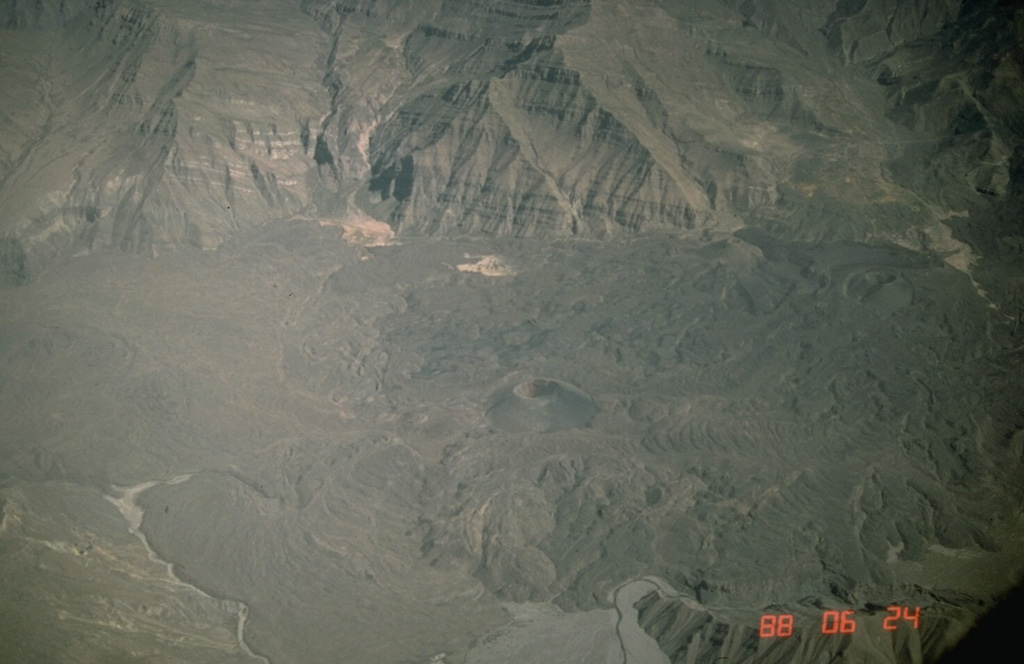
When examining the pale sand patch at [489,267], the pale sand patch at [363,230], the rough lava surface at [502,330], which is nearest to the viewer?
the rough lava surface at [502,330]

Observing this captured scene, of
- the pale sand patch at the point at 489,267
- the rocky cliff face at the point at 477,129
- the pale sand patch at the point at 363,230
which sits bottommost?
the pale sand patch at the point at 363,230

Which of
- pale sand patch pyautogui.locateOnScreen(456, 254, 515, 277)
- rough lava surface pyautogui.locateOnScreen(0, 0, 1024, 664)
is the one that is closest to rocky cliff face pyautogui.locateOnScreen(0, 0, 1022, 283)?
rough lava surface pyautogui.locateOnScreen(0, 0, 1024, 664)

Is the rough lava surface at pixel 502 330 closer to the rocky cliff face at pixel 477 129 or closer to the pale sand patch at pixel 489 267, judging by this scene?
the rocky cliff face at pixel 477 129

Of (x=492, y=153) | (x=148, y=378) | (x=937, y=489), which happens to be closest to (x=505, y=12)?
(x=492, y=153)

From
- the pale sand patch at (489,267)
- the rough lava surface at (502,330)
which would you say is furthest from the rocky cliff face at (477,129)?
the pale sand patch at (489,267)

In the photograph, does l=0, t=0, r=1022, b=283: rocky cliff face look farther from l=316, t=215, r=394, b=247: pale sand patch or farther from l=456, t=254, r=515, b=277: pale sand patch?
l=456, t=254, r=515, b=277: pale sand patch

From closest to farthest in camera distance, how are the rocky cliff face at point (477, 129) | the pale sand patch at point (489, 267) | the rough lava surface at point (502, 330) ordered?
the rough lava surface at point (502, 330) → the pale sand patch at point (489, 267) → the rocky cliff face at point (477, 129)
